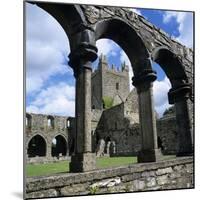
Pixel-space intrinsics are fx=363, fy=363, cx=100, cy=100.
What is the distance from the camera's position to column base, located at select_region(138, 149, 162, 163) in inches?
240

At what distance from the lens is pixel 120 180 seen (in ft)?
17.7

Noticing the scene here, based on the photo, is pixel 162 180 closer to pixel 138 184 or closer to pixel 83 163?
pixel 138 184

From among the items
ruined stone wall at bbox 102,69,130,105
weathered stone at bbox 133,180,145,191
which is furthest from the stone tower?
weathered stone at bbox 133,180,145,191

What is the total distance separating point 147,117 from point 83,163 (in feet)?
6.13

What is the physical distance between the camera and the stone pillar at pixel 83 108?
5.02 metres

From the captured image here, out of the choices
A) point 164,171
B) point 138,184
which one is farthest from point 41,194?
point 164,171

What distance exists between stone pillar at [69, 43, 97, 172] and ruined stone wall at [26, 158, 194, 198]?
196 millimetres

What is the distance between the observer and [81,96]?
525cm

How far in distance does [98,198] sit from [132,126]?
12.8 meters

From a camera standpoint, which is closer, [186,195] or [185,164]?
[186,195]

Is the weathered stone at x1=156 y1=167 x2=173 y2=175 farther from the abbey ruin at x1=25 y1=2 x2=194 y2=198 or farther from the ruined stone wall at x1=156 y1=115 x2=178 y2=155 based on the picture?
the ruined stone wall at x1=156 y1=115 x2=178 y2=155
